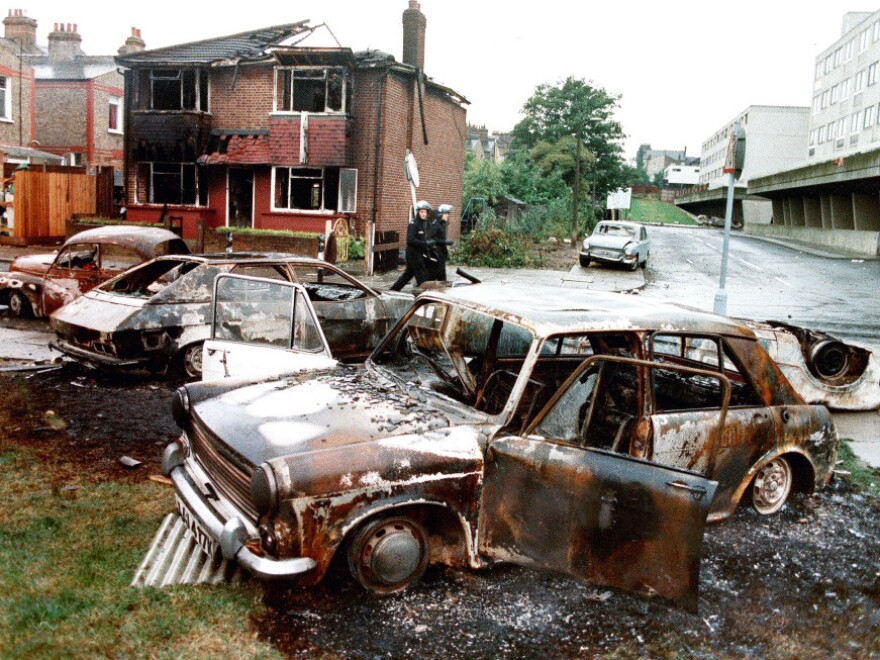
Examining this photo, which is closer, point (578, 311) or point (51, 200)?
point (578, 311)

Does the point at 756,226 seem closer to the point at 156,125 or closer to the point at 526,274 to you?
the point at 526,274

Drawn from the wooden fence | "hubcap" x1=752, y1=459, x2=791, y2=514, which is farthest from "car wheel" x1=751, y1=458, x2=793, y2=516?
the wooden fence

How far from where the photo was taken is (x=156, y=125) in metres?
25.4

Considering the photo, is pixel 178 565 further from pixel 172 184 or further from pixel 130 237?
pixel 172 184

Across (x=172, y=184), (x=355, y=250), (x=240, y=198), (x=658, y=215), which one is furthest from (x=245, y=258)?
(x=658, y=215)

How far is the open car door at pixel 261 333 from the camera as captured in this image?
5734 millimetres

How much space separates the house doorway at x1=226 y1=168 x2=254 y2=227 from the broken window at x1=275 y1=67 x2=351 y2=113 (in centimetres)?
280

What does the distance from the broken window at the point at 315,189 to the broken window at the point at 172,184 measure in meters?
2.97

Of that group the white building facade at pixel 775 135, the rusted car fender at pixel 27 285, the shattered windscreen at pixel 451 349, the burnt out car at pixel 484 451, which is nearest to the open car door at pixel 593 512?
the burnt out car at pixel 484 451

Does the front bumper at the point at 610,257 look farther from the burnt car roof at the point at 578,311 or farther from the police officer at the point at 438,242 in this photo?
the burnt car roof at the point at 578,311

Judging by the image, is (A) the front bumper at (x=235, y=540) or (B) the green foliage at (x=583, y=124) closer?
(A) the front bumper at (x=235, y=540)

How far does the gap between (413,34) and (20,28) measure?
24.4m

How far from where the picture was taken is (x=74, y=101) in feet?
120

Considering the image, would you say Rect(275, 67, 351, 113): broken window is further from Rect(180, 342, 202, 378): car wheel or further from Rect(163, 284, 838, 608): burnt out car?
Rect(163, 284, 838, 608): burnt out car
